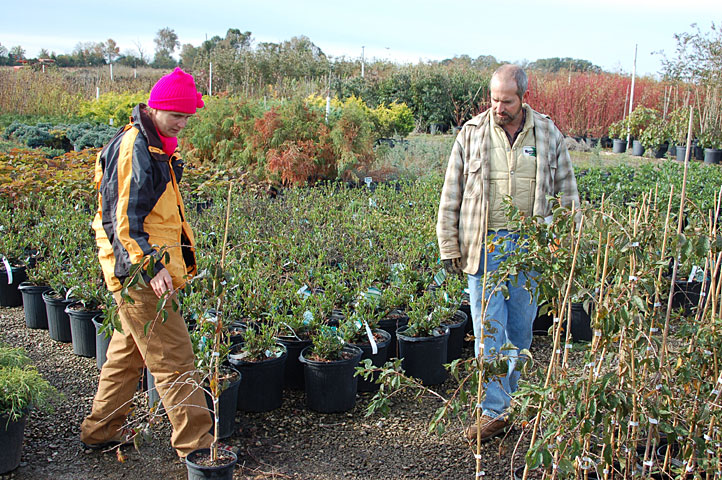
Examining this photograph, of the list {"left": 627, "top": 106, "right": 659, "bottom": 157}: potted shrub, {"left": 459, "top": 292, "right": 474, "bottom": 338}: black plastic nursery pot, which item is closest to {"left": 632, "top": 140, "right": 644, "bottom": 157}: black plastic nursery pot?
{"left": 627, "top": 106, "right": 659, "bottom": 157}: potted shrub

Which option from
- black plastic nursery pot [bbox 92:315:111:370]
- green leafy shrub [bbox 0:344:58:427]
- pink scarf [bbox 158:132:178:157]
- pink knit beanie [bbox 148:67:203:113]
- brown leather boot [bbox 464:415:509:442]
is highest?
pink knit beanie [bbox 148:67:203:113]

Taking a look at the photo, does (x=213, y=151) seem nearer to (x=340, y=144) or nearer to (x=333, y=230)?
(x=340, y=144)

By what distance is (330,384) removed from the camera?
330 centimetres

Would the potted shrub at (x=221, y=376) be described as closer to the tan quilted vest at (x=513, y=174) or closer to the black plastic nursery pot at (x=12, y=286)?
the tan quilted vest at (x=513, y=174)

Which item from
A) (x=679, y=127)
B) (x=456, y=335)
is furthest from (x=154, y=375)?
(x=679, y=127)

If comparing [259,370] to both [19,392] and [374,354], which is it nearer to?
[374,354]

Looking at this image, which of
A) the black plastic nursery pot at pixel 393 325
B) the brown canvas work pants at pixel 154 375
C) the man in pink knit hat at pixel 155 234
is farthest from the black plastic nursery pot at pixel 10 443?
the black plastic nursery pot at pixel 393 325

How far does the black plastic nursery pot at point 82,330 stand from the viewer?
387 centimetres

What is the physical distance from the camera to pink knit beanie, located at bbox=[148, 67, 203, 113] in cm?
248

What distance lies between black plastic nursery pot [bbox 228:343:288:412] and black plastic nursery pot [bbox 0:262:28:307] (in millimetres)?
2461

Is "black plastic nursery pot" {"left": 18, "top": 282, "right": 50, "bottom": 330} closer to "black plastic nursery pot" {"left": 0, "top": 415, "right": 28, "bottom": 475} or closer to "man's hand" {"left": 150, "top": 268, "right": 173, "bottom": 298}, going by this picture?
"black plastic nursery pot" {"left": 0, "top": 415, "right": 28, "bottom": 475}

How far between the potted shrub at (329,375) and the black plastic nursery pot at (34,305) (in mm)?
2180

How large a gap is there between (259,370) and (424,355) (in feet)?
3.19

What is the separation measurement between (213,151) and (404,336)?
20.0ft
